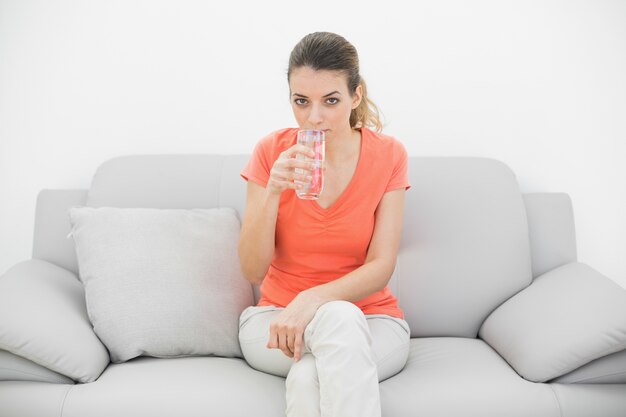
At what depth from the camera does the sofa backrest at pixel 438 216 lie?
205 cm

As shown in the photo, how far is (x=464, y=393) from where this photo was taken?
5.18ft

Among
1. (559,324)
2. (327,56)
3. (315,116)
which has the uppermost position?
(327,56)

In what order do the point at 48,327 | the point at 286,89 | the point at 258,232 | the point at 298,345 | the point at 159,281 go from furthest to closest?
the point at 286,89 → the point at 159,281 → the point at 258,232 → the point at 48,327 → the point at 298,345

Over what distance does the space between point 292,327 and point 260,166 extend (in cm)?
51

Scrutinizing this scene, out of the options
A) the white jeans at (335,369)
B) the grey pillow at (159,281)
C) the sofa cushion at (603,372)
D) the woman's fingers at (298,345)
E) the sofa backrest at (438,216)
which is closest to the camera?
the white jeans at (335,369)

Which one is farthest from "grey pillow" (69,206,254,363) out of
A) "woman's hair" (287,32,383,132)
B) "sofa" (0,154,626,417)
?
"woman's hair" (287,32,383,132)

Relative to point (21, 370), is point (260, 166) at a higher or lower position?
higher

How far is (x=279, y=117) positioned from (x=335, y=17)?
0.43m

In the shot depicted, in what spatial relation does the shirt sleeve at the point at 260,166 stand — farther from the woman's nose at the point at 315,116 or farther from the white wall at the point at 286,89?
the white wall at the point at 286,89

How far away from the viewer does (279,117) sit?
7.91 feet

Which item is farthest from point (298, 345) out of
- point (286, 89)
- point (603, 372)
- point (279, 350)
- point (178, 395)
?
point (286, 89)

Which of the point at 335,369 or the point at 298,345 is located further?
the point at 298,345

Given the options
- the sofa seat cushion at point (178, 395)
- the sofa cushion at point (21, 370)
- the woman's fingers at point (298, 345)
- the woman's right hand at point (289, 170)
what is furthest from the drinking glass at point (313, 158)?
the sofa cushion at point (21, 370)

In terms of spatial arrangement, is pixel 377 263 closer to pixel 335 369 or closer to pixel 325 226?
pixel 325 226
